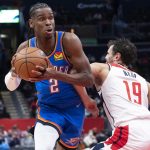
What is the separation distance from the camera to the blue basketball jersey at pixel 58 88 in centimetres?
531

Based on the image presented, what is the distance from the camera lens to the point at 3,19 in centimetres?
2048

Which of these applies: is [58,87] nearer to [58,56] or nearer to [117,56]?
[58,56]

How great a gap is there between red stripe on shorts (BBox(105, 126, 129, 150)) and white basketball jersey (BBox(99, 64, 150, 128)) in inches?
2.4

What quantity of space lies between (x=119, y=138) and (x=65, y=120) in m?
0.89

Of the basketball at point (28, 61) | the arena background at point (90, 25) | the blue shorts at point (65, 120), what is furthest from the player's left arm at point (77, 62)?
the arena background at point (90, 25)

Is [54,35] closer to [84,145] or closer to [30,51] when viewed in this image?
[30,51]

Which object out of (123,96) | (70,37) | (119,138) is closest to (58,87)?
(70,37)

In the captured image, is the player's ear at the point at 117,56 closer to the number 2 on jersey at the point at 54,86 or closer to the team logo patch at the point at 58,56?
the team logo patch at the point at 58,56

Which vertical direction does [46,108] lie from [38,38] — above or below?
below

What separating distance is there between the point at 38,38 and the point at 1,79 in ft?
56.6

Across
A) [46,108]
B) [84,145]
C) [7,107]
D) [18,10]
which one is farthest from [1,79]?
[46,108]

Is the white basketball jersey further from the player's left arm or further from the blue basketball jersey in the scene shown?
the blue basketball jersey

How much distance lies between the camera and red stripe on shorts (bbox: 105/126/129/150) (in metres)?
4.76

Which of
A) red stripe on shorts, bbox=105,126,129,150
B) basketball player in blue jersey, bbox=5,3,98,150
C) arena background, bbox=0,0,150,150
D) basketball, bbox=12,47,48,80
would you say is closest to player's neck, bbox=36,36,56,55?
basketball player in blue jersey, bbox=5,3,98,150
